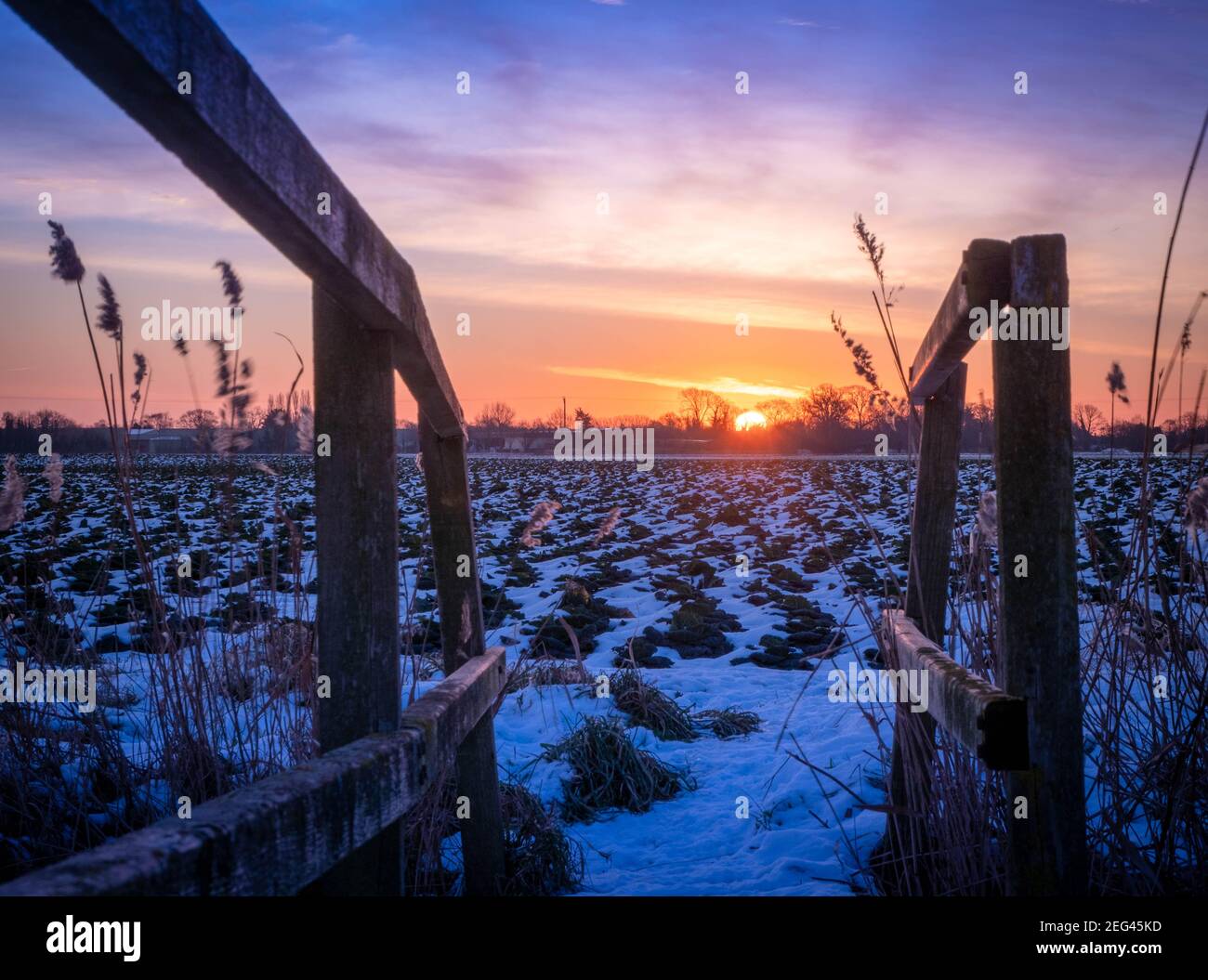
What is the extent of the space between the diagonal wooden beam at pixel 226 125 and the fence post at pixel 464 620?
47.3 inches

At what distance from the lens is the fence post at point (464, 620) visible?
301 cm

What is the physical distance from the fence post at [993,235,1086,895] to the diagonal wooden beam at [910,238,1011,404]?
10 centimetres

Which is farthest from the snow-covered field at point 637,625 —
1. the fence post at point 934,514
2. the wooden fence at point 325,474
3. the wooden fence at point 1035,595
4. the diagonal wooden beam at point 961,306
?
the wooden fence at point 325,474

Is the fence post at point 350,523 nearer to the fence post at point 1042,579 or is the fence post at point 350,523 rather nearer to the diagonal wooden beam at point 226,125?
the diagonal wooden beam at point 226,125

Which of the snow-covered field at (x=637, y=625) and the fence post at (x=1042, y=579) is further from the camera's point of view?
the snow-covered field at (x=637, y=625)

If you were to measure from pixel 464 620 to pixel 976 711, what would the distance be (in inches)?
66.7

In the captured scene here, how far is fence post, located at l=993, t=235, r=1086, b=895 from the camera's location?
5.99 ft

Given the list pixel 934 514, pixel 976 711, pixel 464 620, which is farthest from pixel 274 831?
pixel 934 514

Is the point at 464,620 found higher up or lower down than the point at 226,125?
lower down

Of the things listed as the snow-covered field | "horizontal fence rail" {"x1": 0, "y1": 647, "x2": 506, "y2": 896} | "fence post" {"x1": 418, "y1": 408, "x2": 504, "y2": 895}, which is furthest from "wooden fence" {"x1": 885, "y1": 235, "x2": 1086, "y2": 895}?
"fence post" {"x1": 418, "y1": 408, "x2": 504, "y2": 895}

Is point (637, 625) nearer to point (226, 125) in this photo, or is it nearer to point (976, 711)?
point (976, 711)

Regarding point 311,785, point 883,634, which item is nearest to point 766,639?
point 883,634

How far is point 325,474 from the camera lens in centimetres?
180
